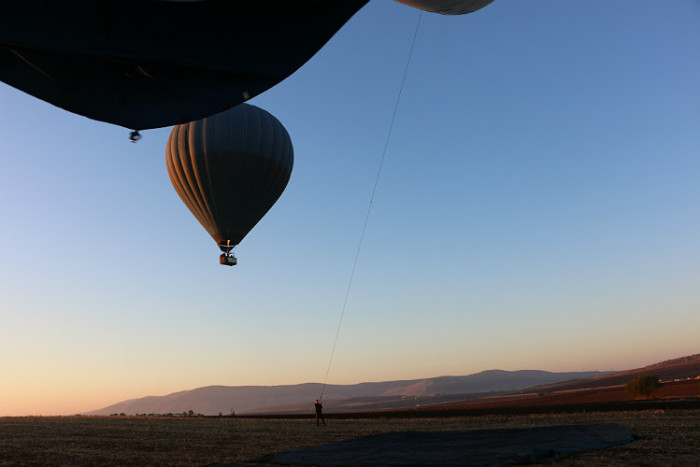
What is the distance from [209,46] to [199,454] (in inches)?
396

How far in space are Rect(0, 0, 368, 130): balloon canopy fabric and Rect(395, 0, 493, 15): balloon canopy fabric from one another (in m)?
1.70

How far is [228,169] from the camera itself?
33.0m

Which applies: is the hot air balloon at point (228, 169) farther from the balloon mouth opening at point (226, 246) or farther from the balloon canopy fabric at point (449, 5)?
the balloon canopy fabric at point (449, 5)

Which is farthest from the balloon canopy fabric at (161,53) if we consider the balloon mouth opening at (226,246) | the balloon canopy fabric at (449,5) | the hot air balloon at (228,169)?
the balloon mouth opening at (226,246)

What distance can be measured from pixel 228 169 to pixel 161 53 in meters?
22.9

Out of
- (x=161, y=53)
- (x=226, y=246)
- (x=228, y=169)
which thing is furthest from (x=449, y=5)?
(x=226, y=246)

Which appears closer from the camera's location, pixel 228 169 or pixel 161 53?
pixel 161 53

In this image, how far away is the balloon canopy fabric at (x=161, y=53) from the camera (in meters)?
9.84

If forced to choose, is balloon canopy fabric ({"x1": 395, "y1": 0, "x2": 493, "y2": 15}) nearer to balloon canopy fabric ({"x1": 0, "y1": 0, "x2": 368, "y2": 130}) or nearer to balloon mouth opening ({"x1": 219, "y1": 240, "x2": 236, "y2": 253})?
balloon canopy fabric ({"x1": 0, "y1": 0, "x2": 368, "y2": 130})

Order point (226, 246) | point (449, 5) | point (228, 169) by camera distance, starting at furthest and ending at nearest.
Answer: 1. point (226, 246)
2. point (228, 169)
3. point (449, 5)

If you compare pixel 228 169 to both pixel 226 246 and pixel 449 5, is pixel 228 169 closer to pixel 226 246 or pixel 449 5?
pixel 226 246

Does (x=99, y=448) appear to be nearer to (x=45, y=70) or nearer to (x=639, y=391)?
(x=45, y=70)

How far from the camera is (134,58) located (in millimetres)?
10297

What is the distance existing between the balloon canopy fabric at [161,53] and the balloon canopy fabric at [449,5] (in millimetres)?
1703
